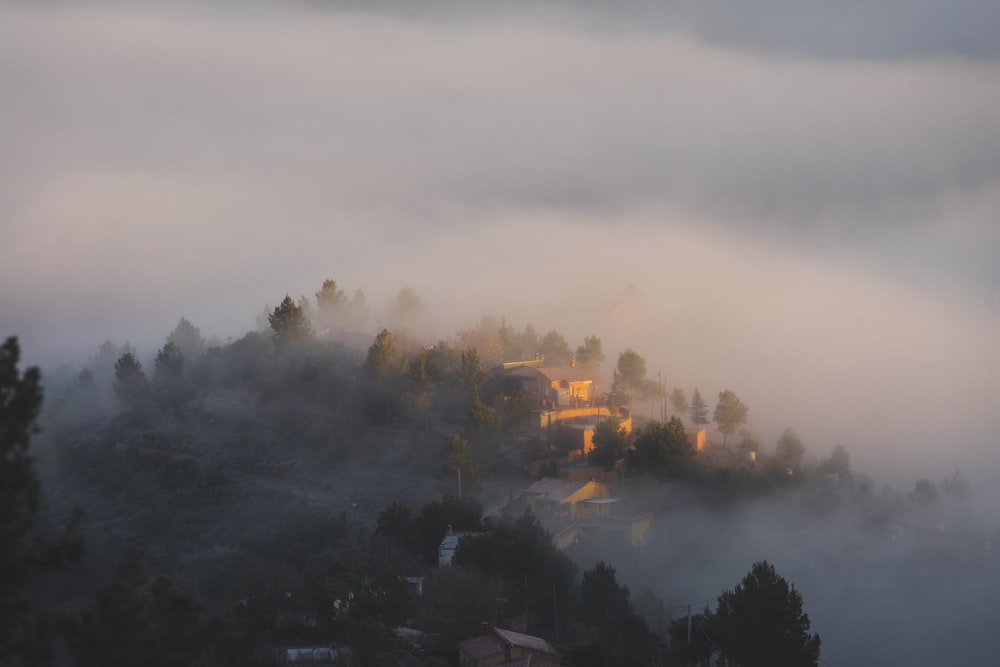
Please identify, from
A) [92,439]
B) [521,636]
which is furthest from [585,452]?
[92,439]

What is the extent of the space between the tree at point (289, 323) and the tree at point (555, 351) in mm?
13966

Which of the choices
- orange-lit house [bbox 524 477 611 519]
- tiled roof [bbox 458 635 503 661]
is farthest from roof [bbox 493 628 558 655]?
orange-lit house [bbox 524 477 611 519]

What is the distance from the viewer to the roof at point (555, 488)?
47.1m

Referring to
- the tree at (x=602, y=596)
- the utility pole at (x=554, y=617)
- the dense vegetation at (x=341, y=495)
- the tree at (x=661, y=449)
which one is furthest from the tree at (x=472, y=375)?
the tree at (x=602, y=596)

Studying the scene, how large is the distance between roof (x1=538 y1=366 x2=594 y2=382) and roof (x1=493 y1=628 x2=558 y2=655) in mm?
27628

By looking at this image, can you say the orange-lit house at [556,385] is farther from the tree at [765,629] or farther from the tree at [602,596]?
the tree at [765,629]

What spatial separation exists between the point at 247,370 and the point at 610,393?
72.5 feet

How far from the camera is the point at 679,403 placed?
6469cm

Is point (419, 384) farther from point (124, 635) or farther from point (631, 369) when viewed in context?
point (124, 635)

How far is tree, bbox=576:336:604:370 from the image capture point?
219ft

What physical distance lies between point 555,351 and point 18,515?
58.1m

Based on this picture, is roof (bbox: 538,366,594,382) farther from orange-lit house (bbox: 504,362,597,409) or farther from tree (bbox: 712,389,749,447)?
tree (bbox: 712,389,749,447)

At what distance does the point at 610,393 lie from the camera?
→ 61688mm

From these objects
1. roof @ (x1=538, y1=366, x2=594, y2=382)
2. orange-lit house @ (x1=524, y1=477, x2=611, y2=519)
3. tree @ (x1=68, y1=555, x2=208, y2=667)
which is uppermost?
roof @ (x1=538, y1=366, x2=594, y2=382)
